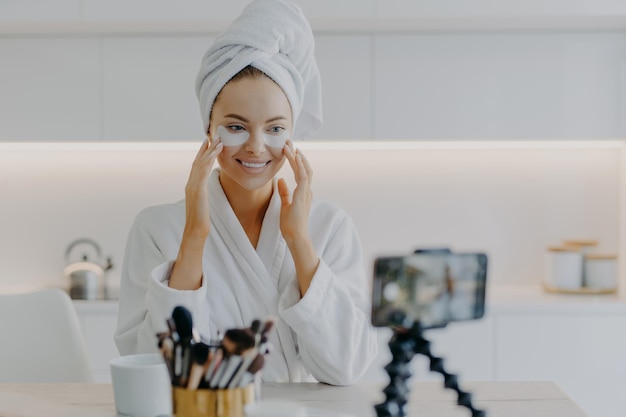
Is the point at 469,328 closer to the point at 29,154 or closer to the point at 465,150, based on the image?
the point at 465,150

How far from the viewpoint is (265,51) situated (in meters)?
1.60

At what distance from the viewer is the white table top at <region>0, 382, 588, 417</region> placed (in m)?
1.26

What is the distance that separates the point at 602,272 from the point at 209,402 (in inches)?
107

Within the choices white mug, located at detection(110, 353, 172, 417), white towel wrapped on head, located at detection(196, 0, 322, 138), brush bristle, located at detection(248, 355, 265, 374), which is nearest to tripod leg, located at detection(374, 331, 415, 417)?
brush bristle, located at detection(248, 355, 265, 374)

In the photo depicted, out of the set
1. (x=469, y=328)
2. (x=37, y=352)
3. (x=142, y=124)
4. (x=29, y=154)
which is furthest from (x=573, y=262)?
(x=29, y=154)

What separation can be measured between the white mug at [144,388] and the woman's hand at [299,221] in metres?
0.44

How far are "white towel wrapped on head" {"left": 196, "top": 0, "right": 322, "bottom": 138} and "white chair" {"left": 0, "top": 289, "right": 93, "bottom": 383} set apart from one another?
59cm

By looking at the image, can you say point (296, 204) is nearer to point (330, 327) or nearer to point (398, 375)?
point (330, 327)

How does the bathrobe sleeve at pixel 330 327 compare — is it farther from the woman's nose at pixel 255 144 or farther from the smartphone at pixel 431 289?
the smartphone at pixel 431 289

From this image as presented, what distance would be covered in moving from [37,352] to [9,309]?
0.13 meters

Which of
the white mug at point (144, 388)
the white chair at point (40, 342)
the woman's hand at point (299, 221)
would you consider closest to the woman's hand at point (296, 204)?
the woman's hand at point (299, 221)

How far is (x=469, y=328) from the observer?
3047 mm

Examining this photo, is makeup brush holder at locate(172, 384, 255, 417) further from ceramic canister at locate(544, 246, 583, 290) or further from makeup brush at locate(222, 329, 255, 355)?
ceramic canister at locate(544, 246, 583, 290)

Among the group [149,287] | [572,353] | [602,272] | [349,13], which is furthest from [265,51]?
[602,272]
